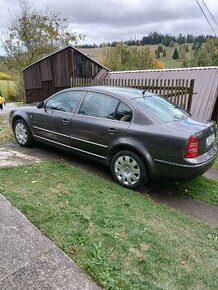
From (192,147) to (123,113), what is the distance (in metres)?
1.32

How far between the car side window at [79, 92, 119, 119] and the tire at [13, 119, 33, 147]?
1674 millimetres

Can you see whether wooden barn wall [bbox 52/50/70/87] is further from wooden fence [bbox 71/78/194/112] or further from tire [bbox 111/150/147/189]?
tire [bbox 111/150/147/189]

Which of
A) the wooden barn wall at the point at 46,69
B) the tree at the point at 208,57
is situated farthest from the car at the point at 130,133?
the tree at the point at 208,57

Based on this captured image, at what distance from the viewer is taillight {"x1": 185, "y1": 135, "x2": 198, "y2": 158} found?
4270mm

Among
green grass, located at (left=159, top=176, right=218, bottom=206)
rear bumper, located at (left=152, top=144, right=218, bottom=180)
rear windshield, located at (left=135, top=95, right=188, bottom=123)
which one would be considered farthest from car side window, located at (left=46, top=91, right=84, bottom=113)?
green grass, located at (left=159, top=176, right=218, bottom=206)

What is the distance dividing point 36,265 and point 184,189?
314cm

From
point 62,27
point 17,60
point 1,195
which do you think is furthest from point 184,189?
point 62,27

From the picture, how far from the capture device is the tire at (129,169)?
15.5ft

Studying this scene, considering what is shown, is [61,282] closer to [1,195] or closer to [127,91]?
[1,195]

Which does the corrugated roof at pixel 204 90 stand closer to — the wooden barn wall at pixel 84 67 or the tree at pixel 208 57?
the wooden barn wall at pixel 84 67

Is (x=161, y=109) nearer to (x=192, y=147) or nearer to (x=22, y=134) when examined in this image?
(x=192, y=147)

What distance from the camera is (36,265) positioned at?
2721 mm

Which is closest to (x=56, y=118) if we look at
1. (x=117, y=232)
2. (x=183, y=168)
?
(x=183, y=168)

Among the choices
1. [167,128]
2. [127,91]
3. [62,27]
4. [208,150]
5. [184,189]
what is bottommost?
[184,189]
